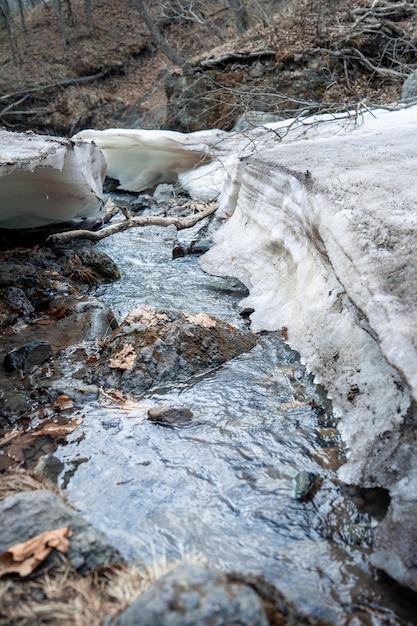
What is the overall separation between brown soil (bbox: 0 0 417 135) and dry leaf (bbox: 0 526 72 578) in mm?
11261

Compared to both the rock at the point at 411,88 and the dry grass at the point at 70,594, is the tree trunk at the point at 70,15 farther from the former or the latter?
the dry grass at the point at 70,594

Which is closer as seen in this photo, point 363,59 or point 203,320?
point 203,320

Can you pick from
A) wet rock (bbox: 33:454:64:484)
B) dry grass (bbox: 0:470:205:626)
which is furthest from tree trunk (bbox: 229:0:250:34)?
dry grass (bbox: 0:470:205:626)

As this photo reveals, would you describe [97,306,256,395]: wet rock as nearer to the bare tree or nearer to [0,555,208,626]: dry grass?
[0,555,208,626]: dry grass

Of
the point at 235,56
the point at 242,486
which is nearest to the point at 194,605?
the point at 242,486

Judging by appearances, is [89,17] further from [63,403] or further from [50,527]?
[50,527]

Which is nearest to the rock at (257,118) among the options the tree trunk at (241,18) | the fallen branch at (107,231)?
the fallen branch at (107,231)

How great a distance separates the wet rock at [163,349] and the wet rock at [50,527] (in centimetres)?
154

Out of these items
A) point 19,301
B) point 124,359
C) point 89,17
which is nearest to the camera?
point 124,359

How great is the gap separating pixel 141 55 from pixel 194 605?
25.2m

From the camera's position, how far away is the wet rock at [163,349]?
370 cm

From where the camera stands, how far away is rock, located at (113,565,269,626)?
1.39 metres

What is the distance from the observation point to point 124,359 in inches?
150

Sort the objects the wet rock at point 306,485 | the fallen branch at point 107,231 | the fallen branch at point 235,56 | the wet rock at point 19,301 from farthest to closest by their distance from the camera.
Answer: the fallen branch at point 235,56, the fallen branch at point 107,231, the wet rock at point 19,301, the wet rock at point 306,485
